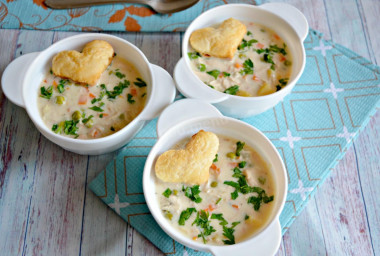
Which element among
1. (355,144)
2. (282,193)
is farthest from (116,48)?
(355,144)

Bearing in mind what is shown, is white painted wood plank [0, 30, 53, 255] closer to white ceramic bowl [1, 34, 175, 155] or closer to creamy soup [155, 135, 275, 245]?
white ceramic bowl [1, 34, 175, 155]

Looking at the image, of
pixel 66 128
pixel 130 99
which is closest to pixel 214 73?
pixel 130 99

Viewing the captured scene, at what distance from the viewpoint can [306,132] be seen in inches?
92.6

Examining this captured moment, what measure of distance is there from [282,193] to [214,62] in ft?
2.82

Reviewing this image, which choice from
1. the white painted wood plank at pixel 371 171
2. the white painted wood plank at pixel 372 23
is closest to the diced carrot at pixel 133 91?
the white painted wood plank at pixel 371 171

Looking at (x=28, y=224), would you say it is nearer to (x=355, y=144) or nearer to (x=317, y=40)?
(x=355, y=144)

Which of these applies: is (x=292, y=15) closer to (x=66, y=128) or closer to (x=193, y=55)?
(x=193, y=55)

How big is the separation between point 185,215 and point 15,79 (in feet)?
3.51

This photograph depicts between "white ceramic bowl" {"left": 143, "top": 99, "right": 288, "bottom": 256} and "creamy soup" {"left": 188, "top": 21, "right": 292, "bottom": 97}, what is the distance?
0.87 feet

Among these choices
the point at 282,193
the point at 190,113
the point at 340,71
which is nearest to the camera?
A: the point at 282,193

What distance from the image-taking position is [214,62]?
237 cm

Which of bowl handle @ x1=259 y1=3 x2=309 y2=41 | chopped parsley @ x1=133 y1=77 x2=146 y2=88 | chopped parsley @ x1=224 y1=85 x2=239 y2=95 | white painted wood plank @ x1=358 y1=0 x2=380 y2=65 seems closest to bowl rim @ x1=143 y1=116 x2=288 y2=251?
chopped parsley @ x1=224 y1=85 x2=239 y2=95

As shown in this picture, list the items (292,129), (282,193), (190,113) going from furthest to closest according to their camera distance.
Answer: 1. (292,129)
2. (190,113)
3. (282,193)

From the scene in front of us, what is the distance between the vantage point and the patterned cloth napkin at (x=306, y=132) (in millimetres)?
2109
